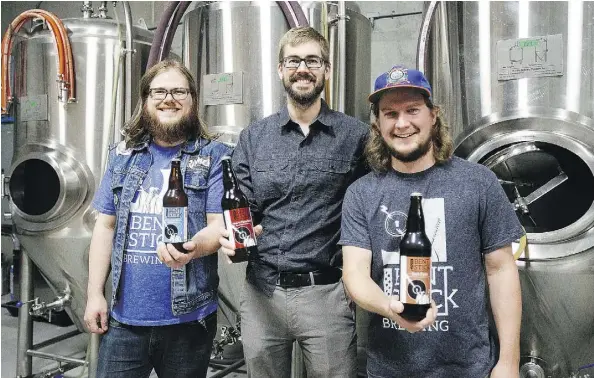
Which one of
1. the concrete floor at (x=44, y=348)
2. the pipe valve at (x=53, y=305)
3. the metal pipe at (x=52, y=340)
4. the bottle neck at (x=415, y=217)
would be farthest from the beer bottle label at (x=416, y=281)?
the metal pipe at (x=52, y=340)

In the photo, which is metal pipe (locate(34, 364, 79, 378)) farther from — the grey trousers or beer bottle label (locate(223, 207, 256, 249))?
beer bottle label (locate(223, 207, 256, 249))

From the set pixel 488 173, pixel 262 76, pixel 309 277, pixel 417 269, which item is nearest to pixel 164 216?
pixel 309 277

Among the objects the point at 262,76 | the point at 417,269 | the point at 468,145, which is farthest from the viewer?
the point at 262,76

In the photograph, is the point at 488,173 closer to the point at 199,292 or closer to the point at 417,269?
the point at 417,269

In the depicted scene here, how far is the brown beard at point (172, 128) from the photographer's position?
1.58 meters

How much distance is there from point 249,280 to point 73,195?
1.48 metres

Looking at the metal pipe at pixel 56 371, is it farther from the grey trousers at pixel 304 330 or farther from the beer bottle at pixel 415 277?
the beer bottle at pixel 415 277

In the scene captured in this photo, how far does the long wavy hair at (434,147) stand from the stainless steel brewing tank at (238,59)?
3.28 ft

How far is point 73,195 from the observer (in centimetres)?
268

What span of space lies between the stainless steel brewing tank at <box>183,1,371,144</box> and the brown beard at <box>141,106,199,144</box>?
2.32 feet

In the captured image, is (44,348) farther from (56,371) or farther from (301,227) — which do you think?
(301,227)

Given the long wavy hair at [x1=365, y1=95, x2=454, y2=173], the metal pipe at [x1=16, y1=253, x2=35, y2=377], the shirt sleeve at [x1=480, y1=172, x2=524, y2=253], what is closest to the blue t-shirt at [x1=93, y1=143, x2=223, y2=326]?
the long wavy hair at [x1=365, y1=95, x2=454, y2=173]

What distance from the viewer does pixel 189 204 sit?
157 cm

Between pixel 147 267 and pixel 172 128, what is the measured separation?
0.44 meters
